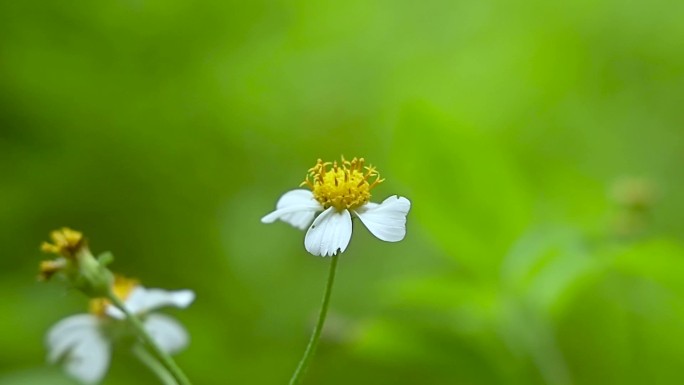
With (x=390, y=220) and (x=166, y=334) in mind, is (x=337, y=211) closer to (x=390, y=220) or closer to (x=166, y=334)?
(x=390, y=220)

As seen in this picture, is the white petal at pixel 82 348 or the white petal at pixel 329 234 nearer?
the white petal at pixel 329 234

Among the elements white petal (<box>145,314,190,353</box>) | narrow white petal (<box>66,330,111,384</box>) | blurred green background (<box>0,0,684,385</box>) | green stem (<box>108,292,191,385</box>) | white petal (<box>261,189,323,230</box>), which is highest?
blurred green background (<box>0,0,684,385</box>)

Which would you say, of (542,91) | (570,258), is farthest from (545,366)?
(542,91)

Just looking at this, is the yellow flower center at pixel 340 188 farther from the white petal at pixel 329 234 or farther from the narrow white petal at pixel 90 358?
the narrow white petal at pixel 90 358

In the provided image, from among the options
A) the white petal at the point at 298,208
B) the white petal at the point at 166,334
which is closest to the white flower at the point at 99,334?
the white petal at the point at 166,334

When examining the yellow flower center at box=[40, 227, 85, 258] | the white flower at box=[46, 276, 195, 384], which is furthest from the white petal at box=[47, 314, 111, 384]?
the yellow flower center at box=[40, 227, 85, 258]

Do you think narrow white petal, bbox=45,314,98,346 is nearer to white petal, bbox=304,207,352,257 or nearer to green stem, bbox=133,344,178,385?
green stem, bbox=133,344,178,385

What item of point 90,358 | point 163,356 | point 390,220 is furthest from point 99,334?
point 390,220
